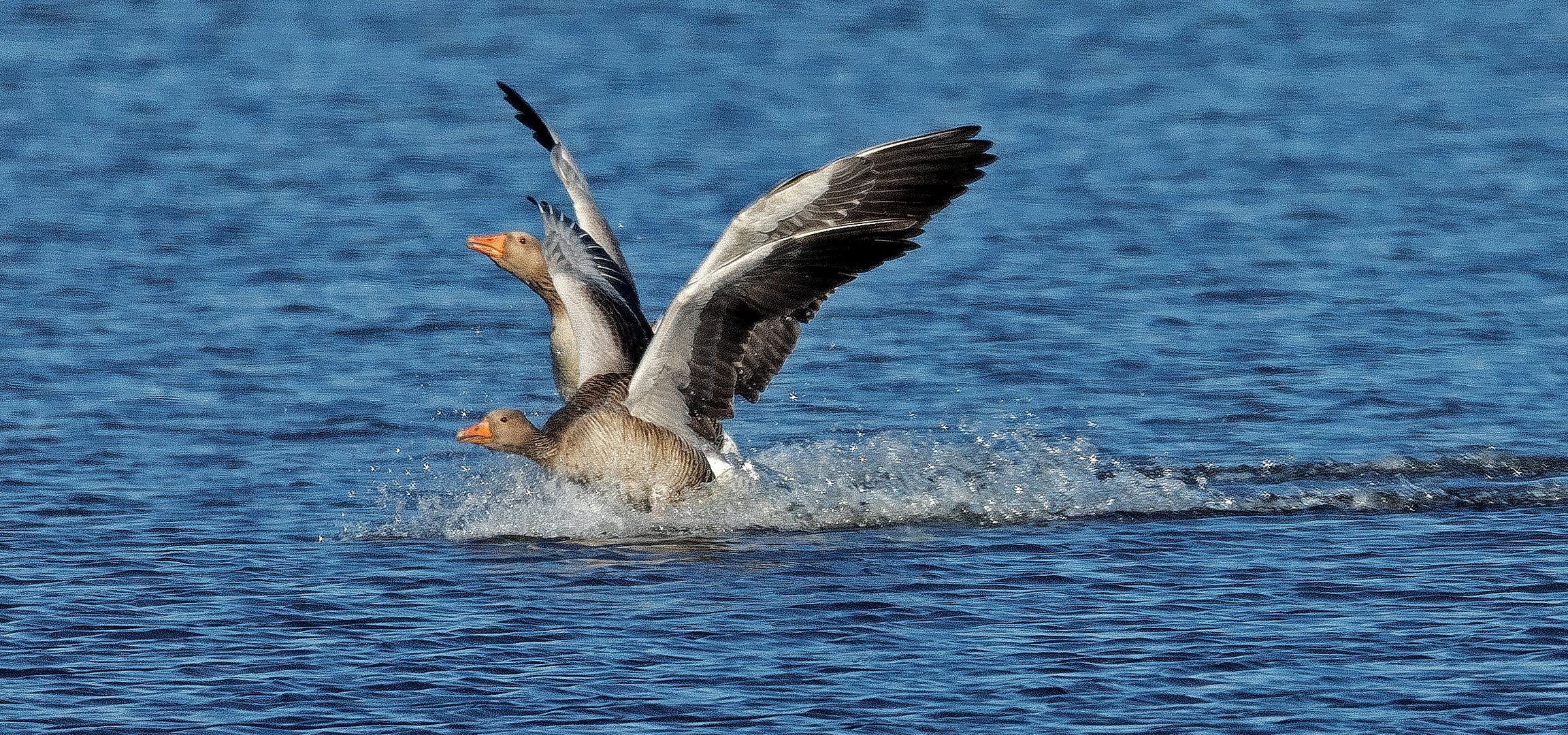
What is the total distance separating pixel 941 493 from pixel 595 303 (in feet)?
6.34

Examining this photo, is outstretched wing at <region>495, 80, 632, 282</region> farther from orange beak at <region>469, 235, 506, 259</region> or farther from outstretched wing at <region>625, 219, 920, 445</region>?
outstretched wing at <region>625, 219, 920, 445</region>

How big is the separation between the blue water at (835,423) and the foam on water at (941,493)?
34 mm

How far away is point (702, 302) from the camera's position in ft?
34.4

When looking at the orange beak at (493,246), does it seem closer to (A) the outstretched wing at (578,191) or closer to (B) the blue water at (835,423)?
(A) the outstretched wing at (578,191)

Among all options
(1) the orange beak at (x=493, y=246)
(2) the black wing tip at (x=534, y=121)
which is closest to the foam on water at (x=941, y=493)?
(1) the orange beak at (x=493, y=246)

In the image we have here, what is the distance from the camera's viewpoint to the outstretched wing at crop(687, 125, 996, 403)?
34.4 feet

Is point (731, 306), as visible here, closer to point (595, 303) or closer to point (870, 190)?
point (870, 190)

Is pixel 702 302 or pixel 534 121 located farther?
pixel 534 121

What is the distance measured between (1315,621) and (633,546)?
3.18 metres

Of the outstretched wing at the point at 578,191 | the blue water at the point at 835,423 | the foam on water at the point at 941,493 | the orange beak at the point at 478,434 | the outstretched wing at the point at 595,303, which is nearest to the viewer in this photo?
the blue water at the point at 835,423

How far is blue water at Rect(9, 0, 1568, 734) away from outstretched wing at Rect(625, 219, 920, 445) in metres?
0.51

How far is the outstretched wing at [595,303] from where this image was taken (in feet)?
38.7

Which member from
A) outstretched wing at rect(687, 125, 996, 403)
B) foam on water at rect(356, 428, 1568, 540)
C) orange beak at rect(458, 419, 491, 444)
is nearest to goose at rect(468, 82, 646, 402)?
foam on water at rect(356, 428, 1568, 540)

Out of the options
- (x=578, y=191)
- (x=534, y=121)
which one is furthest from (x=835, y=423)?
(x=534, y=121)
